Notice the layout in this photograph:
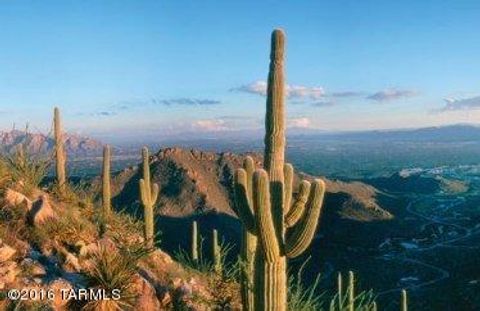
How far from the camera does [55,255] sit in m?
9.88

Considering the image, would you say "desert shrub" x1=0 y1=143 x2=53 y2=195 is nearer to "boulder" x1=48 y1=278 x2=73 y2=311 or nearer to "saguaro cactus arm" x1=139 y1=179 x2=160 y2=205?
"boulder" x1=48 y1=278 x2=73 y2=311

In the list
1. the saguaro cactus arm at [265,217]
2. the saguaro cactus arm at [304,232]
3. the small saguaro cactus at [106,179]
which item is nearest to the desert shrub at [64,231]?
the saguaro cactus arm at [265,217]

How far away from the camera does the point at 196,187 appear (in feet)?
343

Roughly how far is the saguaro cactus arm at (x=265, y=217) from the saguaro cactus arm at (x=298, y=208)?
795mm

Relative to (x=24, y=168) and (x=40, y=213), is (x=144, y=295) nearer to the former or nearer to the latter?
(x=40, y=213)

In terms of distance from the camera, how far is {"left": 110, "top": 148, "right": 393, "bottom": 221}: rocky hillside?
96062 mm

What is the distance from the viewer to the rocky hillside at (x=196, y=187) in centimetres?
9606

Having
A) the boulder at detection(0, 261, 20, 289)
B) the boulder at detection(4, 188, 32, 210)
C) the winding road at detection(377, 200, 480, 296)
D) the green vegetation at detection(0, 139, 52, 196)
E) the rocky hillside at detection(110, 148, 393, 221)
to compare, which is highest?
the green vegetation at detection(0, 139, 52, 196)

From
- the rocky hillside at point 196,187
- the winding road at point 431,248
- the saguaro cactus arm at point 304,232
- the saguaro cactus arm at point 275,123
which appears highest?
the saguaro cactus arm at point 275,123

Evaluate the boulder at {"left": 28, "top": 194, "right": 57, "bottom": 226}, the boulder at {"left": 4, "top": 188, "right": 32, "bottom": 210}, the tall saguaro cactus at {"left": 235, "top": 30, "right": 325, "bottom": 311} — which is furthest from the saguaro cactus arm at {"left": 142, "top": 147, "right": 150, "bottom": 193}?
the tall saguaro cactus at {"left": 235, "top": 30, "right": 325, "bottom": 311}

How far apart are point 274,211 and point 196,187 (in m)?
96.1

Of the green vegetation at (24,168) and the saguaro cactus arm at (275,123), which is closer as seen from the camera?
the saguaro cactus arm at (275,123)

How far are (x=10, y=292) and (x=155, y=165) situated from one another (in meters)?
103

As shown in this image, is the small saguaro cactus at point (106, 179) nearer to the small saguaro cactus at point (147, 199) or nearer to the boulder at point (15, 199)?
the small saguaro cactus at point (147, 199)
